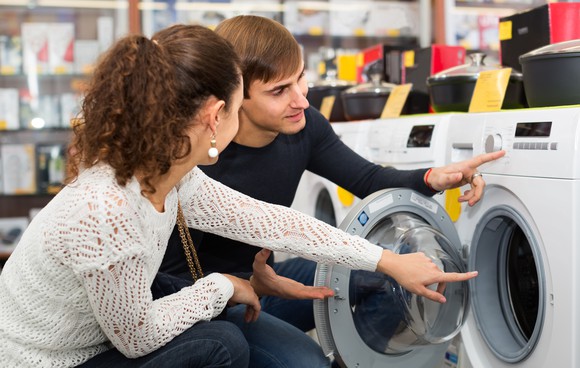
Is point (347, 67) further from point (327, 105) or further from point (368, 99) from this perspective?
point (368, 99)

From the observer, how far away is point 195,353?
1.14 metres

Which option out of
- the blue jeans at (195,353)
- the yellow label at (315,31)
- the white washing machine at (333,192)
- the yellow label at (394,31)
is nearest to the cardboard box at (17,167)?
the yellow label at (315,31)

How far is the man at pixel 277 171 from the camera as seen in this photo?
1.40 m

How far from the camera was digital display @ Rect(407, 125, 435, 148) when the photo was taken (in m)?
1.75

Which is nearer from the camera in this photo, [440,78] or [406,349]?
[406,349]

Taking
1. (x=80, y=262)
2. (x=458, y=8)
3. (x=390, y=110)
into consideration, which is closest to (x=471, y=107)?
(x=390, y=110)

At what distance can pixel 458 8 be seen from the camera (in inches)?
174

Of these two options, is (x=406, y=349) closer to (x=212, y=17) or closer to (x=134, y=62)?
(x=134, y=62)

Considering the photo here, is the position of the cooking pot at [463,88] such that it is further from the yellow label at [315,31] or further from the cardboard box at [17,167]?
the cardboard box at [17,167]

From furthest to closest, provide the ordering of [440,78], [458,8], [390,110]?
1. [458,8]
2. [390,110]
3. [440,78]

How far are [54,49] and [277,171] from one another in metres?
3.15

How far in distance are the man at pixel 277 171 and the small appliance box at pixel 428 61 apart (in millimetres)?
916

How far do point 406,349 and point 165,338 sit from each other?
64 cm

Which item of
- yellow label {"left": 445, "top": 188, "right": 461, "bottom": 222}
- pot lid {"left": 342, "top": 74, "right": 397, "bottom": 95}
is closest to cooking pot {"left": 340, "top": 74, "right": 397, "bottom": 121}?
pot lid {"left": 342, "top": 74, "right": 397, "bottom": 95}
